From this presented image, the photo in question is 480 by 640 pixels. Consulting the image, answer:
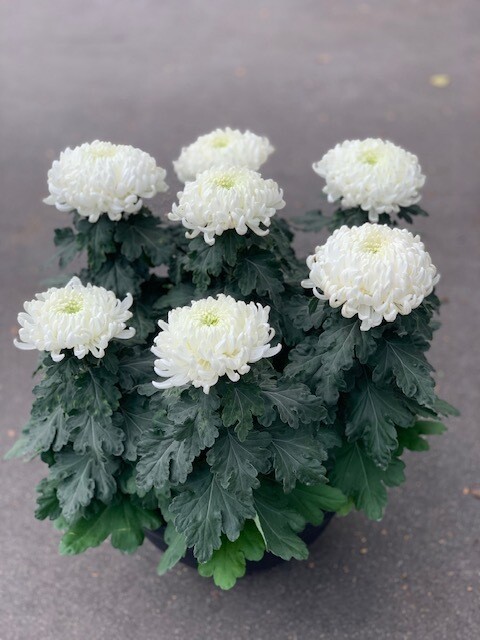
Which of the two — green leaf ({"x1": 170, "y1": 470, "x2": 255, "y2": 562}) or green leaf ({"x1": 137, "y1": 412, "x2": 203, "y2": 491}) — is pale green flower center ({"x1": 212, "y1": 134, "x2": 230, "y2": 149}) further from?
green leaf ({"x1": 170, "y1": 470, "x2": 255, "y2": 562})

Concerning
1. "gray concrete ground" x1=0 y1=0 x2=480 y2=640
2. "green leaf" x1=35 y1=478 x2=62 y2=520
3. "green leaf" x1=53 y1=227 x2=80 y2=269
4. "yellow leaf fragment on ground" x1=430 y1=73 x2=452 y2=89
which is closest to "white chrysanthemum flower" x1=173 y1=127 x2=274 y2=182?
"gray concrete ground" x1=0 y1=0 x2=480 y2=640

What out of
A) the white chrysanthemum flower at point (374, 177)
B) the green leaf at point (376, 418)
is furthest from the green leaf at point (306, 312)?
the white chrysanthemum flower at point (374, 177)

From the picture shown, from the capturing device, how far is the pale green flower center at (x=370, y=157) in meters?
2.28

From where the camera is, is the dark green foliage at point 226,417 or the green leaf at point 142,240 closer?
the dark green foliage at point 226,417

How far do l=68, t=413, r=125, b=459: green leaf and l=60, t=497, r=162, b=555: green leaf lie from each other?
10.9 inches

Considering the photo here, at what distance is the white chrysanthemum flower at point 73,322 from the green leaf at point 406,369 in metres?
0.67

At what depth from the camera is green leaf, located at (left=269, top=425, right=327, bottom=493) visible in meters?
2.02

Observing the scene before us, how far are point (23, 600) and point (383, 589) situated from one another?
1.25m

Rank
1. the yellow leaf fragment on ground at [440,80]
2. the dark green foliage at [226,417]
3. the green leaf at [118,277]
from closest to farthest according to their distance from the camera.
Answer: the dark green foliage at [226,417] → the green leaf at [118,277] → the yellow leaf fragment on ground at [440,80]

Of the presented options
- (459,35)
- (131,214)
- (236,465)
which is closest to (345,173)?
(131,214)

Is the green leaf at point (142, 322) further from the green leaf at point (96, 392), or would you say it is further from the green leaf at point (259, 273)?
the green leaf at point (259, 273)

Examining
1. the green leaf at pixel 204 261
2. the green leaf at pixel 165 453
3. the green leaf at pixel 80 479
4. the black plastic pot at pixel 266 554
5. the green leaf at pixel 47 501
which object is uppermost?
the green leaf at pixel 204 261

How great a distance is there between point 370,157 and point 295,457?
0.91 meters

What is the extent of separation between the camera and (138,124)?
18.5ft
